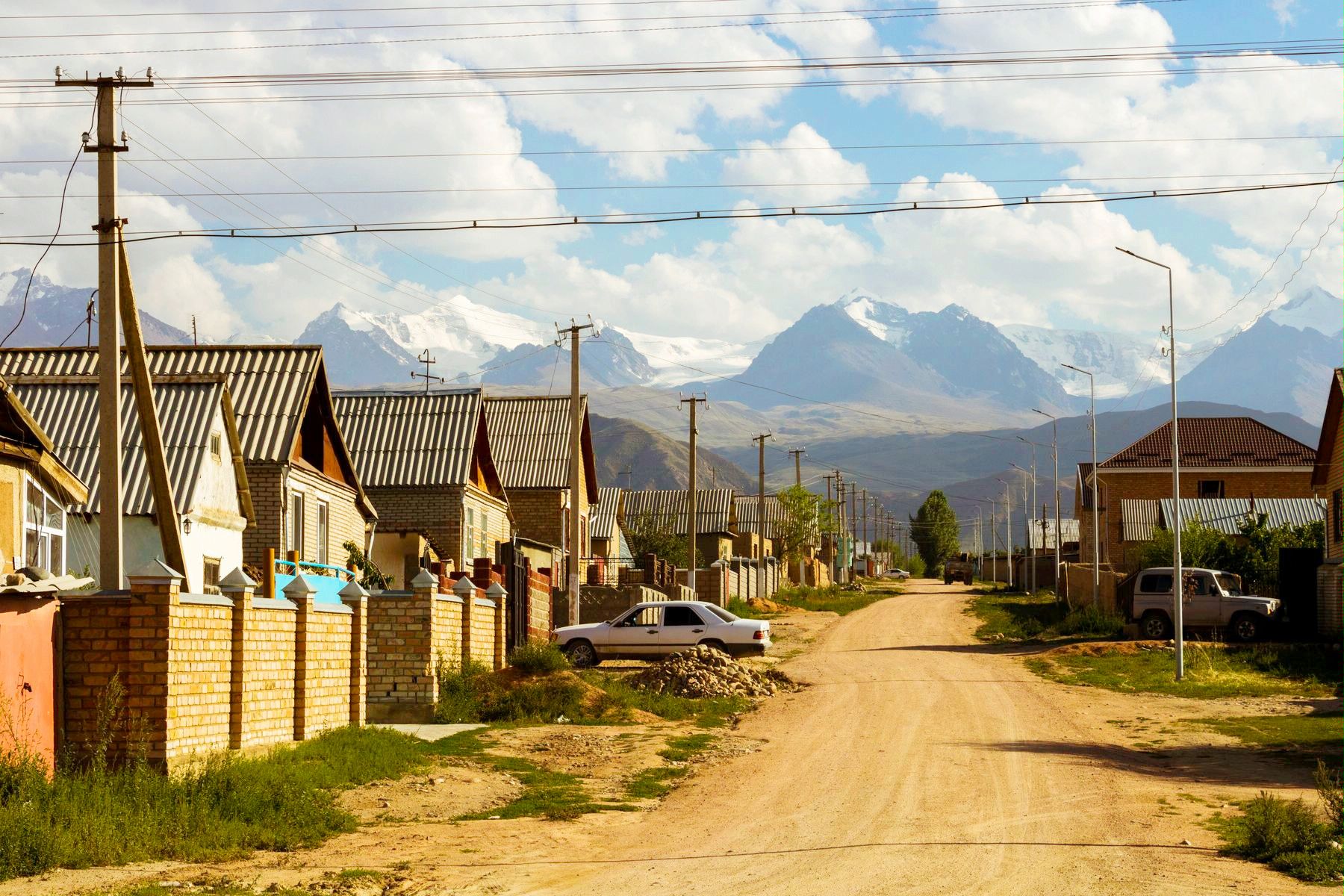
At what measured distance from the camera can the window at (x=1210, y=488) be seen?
75875 millimetres

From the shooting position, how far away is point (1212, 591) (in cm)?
3856

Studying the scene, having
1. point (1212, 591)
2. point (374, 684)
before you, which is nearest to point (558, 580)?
point (1212, 591)

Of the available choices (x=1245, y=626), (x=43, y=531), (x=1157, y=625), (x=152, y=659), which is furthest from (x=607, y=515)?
(x=152, y=659)

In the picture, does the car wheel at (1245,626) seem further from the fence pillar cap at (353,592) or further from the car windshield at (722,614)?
the fence pillar cap at (353,592)

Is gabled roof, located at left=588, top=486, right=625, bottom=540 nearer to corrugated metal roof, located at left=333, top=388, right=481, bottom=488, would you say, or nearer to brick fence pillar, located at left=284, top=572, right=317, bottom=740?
corrugated metal roof, located at left=333, top=388, right=481, bottom=488

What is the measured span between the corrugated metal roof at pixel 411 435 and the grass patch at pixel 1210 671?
15905mm

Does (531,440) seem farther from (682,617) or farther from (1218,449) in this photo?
(1218,449)

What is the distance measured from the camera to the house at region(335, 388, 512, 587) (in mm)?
36625

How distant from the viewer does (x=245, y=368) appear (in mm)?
29953

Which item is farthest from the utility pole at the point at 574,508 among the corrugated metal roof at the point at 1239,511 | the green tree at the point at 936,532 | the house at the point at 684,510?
the green tree at the point at 936,532

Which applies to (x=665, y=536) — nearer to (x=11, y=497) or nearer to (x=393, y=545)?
(x=393, y=545)

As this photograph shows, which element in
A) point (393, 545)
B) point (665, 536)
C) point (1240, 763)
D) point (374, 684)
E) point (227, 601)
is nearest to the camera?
point (227, 601)

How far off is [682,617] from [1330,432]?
22.9 meters

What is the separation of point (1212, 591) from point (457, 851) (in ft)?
102
